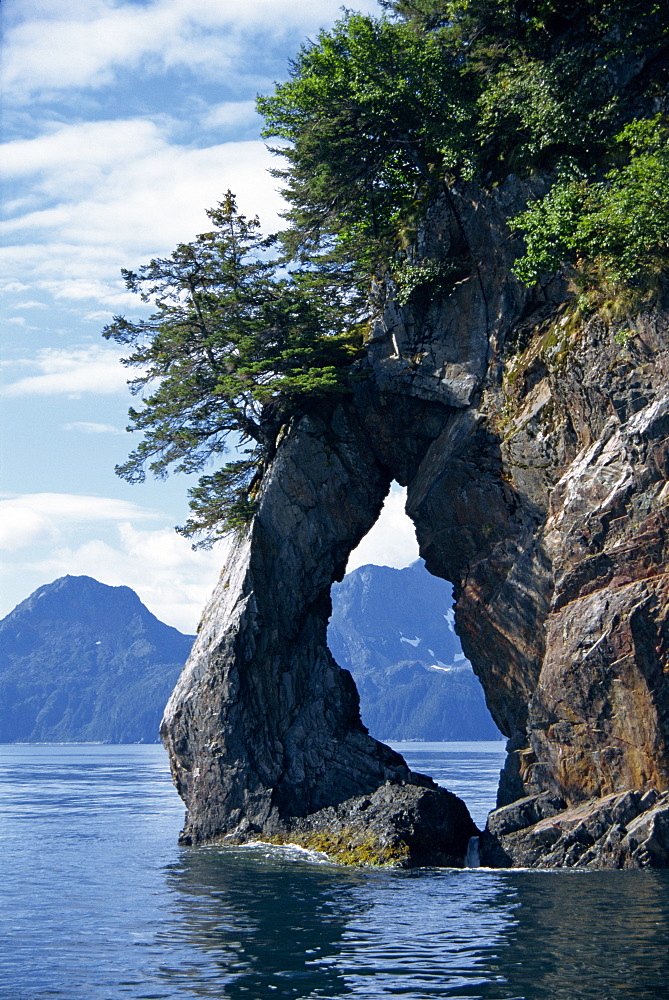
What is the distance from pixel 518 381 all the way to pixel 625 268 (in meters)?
5.42

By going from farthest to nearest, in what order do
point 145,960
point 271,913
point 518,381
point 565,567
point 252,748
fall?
point 252,748 < point 518,381 < point 565,567 < point 271,913 < point 145,960

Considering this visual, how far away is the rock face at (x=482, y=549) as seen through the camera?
25562 mm

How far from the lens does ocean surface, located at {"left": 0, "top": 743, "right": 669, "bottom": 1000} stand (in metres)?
14.4

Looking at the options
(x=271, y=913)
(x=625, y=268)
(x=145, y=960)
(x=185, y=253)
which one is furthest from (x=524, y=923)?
(x=185, y=253)

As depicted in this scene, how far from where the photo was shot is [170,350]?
1451 inches

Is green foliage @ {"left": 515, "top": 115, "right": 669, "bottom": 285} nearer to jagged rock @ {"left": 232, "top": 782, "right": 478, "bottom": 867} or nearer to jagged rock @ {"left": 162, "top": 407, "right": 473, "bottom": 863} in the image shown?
jagged rock @ {"left": 162, "top": 407, "right": 473, "bottom": 863}

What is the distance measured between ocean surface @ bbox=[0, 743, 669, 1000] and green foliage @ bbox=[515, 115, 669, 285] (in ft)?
56.2

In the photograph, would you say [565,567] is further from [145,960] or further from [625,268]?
[145,960]

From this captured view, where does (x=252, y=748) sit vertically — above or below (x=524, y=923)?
above

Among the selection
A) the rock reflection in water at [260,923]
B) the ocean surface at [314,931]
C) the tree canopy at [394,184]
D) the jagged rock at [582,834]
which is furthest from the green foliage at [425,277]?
the rock reflection in water at [260,923]

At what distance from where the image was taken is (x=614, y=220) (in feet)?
85.3

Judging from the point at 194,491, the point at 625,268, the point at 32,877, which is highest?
the point at 625,268

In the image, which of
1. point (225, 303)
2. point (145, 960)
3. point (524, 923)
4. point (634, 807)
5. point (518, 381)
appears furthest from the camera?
point (225, 303)

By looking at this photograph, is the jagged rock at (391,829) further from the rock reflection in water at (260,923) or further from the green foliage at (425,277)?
the green foliage at (425,277)
